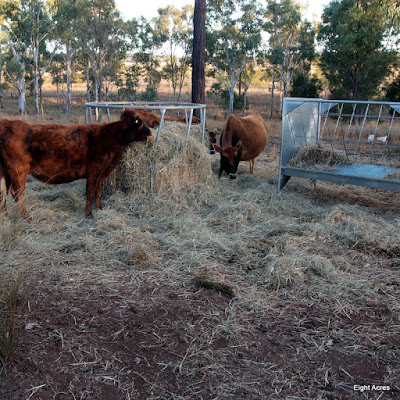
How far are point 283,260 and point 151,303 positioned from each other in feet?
5.11

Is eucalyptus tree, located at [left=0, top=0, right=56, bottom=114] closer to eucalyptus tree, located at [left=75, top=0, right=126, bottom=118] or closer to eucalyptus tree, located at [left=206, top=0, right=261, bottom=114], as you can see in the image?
eucalyptus tree, located at [left=75, top=0, right=126, bottom=118]

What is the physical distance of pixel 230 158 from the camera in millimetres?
8844

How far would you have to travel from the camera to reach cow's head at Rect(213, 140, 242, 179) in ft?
28.9

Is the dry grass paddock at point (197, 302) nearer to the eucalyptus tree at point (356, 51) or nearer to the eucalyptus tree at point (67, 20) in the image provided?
the eucalyptus tree at point (356, 51)

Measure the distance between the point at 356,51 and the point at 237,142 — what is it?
17851 mm

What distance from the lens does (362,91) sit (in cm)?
2609

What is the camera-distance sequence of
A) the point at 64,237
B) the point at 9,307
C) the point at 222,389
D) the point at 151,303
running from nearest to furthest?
the point at 222,389 → the point at 9,307 → the point at 151,303 → the point at 64,237

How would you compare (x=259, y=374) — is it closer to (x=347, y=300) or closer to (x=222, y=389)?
(x=222, y=389)

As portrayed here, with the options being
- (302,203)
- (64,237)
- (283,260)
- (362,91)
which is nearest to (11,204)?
(64,237)

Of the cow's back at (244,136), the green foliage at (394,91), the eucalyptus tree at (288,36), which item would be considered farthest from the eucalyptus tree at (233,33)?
the cow's back at (244,136)

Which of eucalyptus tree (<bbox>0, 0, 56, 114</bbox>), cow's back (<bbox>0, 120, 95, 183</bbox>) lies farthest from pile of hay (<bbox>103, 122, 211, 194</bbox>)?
eucalyptus tree (<bbox>0, 0, 56, 114</bbox>)

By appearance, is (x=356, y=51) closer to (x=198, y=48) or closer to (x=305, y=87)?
(x=305, y=87)

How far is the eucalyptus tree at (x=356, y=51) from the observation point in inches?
884

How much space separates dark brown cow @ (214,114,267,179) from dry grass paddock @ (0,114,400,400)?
244 cm
